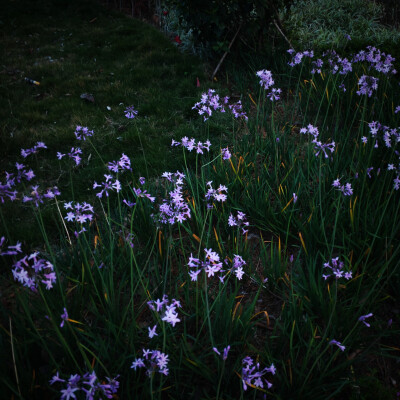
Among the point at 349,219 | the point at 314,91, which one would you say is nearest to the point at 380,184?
the point at 349,219

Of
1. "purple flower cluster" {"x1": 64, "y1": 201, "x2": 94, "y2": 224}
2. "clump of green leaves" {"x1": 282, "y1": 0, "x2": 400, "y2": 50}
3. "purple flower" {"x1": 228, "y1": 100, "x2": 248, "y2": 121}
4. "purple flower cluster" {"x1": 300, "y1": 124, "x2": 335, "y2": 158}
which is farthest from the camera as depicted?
"clump of green leaves" {"x1": 282, "y1": 0, "x2": 400, "y2": 50}

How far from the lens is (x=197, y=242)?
7.64 feet

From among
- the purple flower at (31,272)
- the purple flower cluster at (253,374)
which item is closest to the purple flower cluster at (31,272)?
the purple flower at (31,272)

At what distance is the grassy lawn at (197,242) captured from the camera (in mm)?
1502

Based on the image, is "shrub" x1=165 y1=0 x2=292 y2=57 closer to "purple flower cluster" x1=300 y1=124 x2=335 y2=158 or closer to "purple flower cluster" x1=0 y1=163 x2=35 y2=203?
"purple flower cluster" x1=300 y1=124 x2=335 y2=158

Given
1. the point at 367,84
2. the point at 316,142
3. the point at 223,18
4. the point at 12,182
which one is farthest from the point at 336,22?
the point at 12,182

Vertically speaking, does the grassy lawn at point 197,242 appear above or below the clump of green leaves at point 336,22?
below

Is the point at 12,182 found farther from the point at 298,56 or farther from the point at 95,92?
the point at 95,92

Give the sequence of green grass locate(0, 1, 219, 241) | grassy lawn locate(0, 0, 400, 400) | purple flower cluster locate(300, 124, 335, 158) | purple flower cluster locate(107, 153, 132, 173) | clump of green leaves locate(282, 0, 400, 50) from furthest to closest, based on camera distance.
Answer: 1. clump of green leaves locate(282, 0, 400, 50)
2. green grass locate(0, 1, 219, 241)
3. purple flower cluster locate(300, 124, 335, 158)
4. purple flower cluster locate(107, 153, 132, 173)
5. grassy lawn locate(0, 0, 400, 400)

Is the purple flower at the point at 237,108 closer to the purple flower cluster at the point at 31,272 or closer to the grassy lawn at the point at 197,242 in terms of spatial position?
the grassy lawn at the point at 197,242

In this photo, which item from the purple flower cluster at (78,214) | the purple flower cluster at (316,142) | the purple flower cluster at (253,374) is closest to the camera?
the purple flower cluster at (253,374)

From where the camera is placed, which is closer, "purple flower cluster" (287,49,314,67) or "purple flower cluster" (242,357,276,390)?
"purple flower cluster" (242,357,276,390)

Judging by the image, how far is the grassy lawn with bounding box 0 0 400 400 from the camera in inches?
59.1

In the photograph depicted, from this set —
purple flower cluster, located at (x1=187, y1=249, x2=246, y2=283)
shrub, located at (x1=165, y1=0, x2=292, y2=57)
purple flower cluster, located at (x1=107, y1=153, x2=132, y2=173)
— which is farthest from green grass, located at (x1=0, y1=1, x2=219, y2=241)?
purple flower cluster, located at (x1=187, y1=249, x2=246, y2=283)
